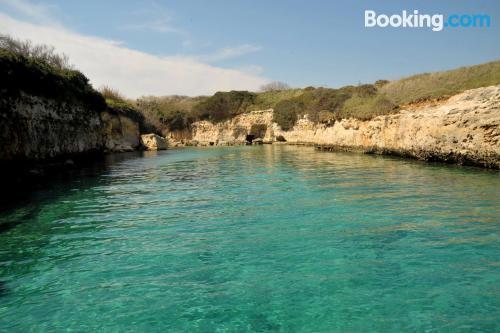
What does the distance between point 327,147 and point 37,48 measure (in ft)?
102

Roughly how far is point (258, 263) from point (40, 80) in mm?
22960

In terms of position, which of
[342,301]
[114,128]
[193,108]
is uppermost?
[193,108]

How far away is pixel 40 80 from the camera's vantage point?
926 inches

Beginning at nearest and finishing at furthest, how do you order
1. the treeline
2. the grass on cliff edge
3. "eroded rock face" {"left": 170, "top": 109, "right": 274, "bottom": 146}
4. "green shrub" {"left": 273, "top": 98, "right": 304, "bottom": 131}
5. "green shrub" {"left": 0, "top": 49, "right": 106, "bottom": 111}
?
1. "green shrub" {"left": 0, "top": 49, "right": 106, "bottom": 111}
2. the treeline
3. the grass on cliff edge
4. "green shrub" {"left": 273, "top": 98, "right": 304, "bottom": 131}
5. "eroded rock face" {"left": 170, "top": 109, "right": 274, "bottom": 146}

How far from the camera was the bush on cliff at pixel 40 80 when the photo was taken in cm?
1888

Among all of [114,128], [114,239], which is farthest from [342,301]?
[114,128]

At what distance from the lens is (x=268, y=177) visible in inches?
685

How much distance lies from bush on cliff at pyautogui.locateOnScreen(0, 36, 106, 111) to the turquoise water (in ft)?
35.2

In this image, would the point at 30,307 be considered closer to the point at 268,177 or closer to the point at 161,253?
the point at 161,253

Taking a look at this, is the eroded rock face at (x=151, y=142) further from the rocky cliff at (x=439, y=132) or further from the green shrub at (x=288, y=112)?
the rocky cliff at (x=439, y=132)

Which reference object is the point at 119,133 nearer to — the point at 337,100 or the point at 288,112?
the point at 288,112

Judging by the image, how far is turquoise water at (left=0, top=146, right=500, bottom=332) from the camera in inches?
178

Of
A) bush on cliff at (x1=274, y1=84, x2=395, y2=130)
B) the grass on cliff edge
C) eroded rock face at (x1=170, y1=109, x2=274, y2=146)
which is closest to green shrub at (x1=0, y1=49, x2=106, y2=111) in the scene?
the grass on cliff edge

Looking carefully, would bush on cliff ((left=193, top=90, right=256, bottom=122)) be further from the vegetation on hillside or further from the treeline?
the vegetation on hillside
